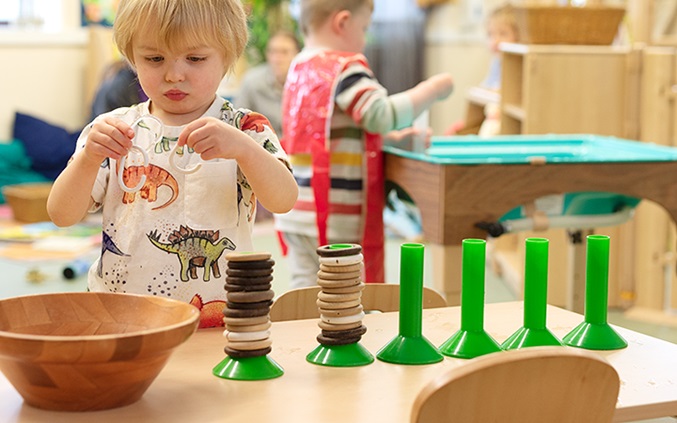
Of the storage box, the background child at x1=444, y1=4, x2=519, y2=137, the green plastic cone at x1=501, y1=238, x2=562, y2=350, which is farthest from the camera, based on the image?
the storage box

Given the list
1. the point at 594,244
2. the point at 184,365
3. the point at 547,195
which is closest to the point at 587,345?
the point at 594,244

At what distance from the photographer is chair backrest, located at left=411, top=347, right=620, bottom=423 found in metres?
1.02

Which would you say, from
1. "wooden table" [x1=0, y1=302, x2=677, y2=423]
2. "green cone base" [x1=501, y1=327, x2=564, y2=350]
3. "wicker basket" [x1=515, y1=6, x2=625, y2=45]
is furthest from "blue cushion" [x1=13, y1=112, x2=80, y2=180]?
"green cone base" [x1=501, y1=327, x2=564, y2=350]

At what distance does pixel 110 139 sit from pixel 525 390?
0.65m

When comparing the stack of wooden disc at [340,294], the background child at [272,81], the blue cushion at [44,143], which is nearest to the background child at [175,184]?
the stack of wooden disc at [340,294]

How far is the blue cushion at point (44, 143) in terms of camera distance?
259 inches

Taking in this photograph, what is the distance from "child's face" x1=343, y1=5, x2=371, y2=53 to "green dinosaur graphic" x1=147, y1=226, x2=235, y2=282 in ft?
4.72

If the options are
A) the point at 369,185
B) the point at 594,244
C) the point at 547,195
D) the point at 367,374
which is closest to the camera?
the point at 367,374

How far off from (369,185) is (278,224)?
0.28 m

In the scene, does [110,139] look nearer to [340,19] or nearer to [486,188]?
[486,188]

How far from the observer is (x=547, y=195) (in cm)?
258

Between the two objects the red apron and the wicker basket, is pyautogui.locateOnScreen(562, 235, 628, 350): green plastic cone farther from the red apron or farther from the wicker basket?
the wicker basket

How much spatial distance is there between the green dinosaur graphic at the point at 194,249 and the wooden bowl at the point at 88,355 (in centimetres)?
30

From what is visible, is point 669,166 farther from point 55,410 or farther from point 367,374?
point 55,410
